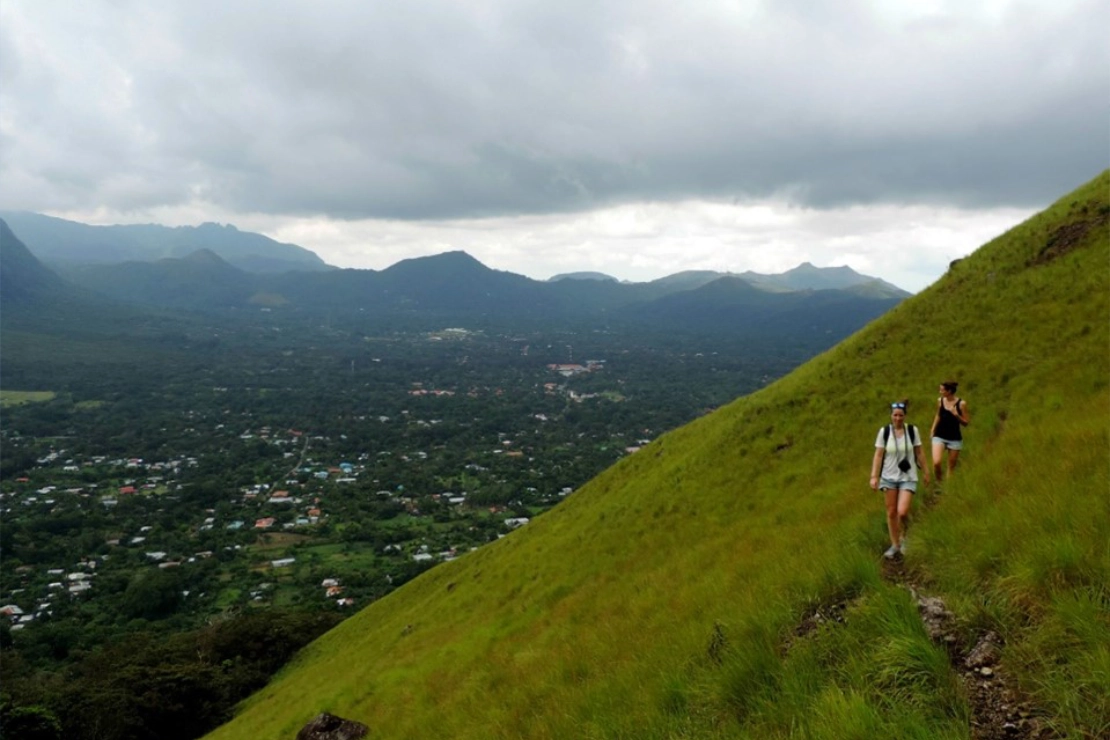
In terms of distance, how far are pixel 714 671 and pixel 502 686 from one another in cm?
581

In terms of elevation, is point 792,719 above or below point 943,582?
below

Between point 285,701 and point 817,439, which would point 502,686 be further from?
point 285,701

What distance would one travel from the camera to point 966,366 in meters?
22.6

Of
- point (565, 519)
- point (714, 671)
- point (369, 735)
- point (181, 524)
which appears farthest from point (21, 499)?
point (714, 671)

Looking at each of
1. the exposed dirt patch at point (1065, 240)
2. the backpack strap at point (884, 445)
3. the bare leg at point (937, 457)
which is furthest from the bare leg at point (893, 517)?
the exposed dirt patch at point (1065, 240)

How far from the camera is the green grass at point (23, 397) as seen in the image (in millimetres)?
177250

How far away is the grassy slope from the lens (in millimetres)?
5000

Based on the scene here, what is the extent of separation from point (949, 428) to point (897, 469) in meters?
4.01

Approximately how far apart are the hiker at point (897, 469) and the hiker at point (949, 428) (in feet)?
9.70

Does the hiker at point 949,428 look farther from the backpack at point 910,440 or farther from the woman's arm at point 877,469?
the woman's arm at point 877,469

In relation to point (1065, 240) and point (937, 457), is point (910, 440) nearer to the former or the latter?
point (937, 457)

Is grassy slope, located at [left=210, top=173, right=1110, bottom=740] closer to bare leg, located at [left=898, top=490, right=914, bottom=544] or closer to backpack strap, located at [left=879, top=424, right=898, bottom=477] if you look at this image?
bare leg, located at [left=898, top=490, right=914, bottom=544]

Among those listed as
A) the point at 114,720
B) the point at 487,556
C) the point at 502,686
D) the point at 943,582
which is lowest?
the point at 114,720

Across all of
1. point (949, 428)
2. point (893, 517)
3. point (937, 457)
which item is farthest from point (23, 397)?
point (893, 517)
